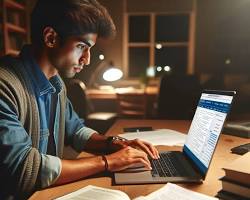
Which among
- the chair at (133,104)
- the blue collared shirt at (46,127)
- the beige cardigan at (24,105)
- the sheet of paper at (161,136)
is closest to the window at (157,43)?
the chair at (133,104)

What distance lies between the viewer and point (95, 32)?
1.20 meters

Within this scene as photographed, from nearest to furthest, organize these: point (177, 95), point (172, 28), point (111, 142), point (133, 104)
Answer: point (111, 142), point (177, 95), point (133, 104), point (172, 28)

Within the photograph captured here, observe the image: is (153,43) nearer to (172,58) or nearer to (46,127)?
(172,58)

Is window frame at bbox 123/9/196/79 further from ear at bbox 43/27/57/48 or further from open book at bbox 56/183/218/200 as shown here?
open book at bbox 56/183/218/200

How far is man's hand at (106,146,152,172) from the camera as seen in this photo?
1.04 m

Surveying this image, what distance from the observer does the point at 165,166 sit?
1101mm

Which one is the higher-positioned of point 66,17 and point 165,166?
point 66,17

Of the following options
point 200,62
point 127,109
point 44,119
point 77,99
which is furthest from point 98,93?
point 44,119

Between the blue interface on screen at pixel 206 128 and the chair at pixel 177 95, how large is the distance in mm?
2169

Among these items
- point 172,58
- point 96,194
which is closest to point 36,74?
point 96,194

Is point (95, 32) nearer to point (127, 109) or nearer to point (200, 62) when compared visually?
point (127, 109)

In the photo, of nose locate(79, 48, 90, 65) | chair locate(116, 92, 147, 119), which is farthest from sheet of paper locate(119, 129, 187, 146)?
chair locate(116, 92, 147, 119)

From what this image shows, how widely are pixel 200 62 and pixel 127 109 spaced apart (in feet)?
6.84

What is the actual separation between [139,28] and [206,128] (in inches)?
202
